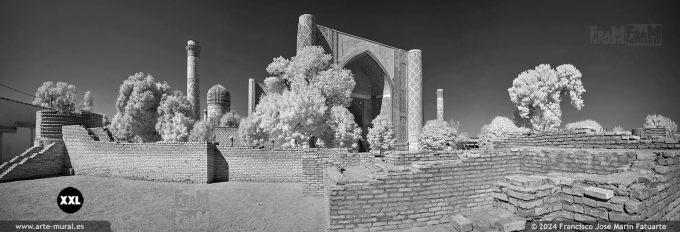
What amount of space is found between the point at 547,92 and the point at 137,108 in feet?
104

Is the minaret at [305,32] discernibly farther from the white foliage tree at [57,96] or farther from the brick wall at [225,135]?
the white foliage tree at [57,96]

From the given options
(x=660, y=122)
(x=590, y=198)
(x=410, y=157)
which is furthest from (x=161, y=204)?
(x=660, y=122)

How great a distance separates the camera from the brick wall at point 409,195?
3998 mm

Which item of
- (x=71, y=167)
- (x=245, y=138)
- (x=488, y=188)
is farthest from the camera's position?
(x=245, y=138)

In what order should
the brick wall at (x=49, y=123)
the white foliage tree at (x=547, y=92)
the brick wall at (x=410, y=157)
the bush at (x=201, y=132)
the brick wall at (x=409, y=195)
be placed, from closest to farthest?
the brick wall at (x=409, y=195) < the brick wall at (x=410, y=157) < the brick wall at (x=49, y=123) < the bush at (x=201, y=132) < the white foliage tree at (x=547, y=92)

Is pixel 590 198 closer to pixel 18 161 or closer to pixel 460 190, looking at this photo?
pixel 460 190

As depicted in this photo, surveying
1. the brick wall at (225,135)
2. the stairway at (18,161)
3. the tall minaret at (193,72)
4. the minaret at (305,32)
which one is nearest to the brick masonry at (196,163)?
the stairway at (18,161)

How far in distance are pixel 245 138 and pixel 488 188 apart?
14875 mm

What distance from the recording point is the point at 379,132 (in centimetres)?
2239

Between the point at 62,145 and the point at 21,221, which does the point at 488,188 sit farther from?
the point at 62,145

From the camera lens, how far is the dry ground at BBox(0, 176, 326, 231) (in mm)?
6062

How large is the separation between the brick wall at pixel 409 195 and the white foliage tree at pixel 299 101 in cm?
1026

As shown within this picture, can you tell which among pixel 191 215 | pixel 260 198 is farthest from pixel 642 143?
pixel 191 215

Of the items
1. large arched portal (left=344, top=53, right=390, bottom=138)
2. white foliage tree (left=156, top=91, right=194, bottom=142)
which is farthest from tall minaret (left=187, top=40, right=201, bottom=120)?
large arched portal (left=344, top=53, right=390, bottom=138)
